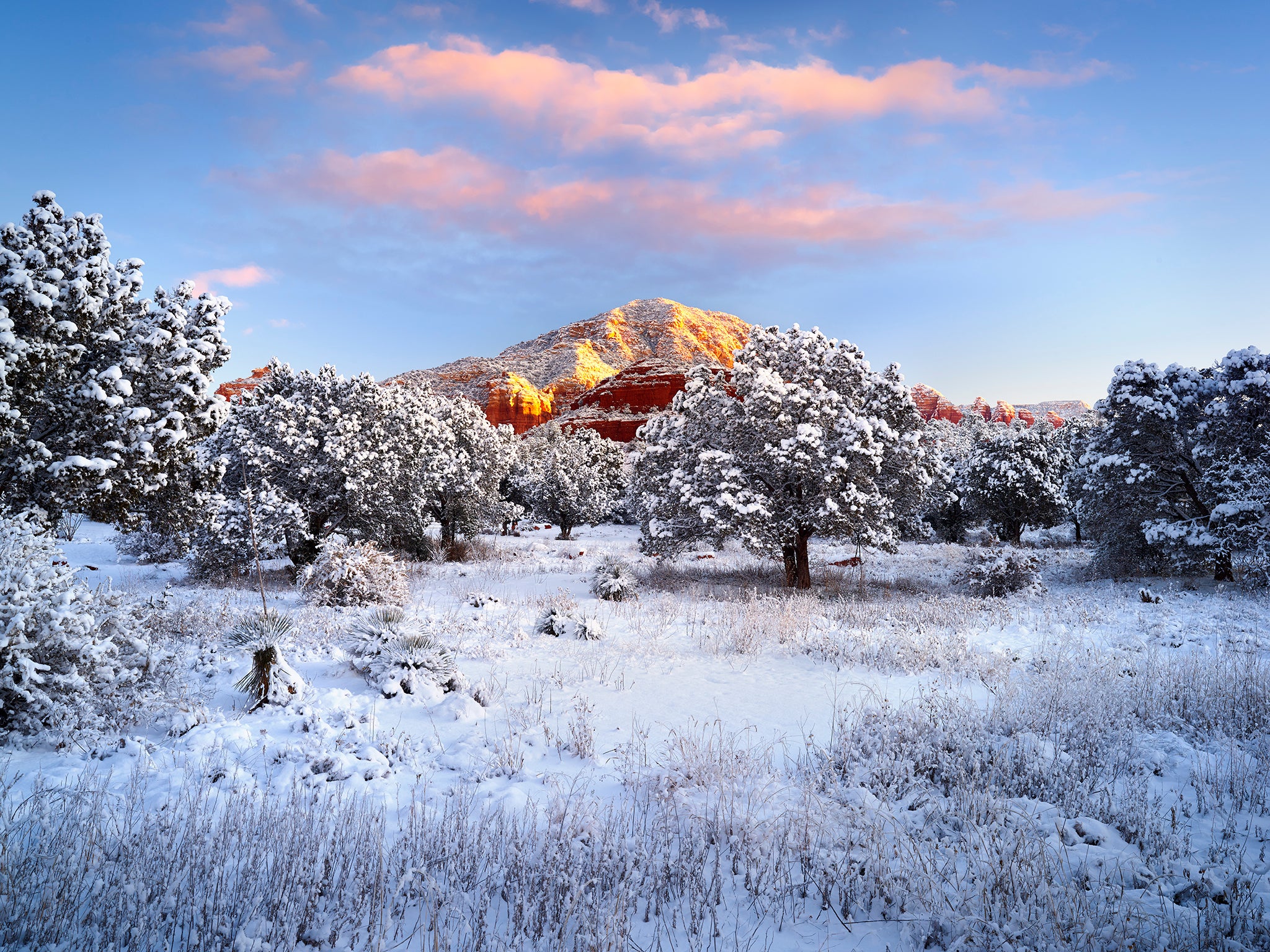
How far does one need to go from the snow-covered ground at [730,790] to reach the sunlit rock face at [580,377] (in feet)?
Answer: 345

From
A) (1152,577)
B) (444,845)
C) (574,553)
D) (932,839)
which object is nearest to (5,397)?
(444,845)

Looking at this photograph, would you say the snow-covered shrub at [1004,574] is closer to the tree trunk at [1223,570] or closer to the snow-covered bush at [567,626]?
the tree trunk at [1223,570]

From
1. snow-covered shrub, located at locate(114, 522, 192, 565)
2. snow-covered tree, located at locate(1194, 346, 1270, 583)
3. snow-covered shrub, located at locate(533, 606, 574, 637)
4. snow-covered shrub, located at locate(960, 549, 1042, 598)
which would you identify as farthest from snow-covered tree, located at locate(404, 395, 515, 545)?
snow-covered tree, located at locate(1194, 346, 1270, 583)

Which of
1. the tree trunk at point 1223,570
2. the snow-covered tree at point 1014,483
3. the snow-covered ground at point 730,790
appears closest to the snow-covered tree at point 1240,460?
the tree trunk at point 1223,570

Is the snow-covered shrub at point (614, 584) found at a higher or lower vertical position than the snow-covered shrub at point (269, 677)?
lower

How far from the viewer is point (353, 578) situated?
13.9 m

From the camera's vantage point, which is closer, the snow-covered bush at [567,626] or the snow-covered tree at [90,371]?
the snow-covered tree at [90,371]

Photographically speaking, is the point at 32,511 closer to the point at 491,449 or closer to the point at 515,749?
the point at 515,749

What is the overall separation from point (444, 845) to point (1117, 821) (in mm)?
5018

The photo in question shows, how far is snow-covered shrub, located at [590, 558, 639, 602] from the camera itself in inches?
634

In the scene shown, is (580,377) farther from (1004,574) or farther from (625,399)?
(1004,574)

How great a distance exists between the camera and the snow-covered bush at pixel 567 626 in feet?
37.5

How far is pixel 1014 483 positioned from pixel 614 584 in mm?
27629

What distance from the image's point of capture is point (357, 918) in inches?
134
